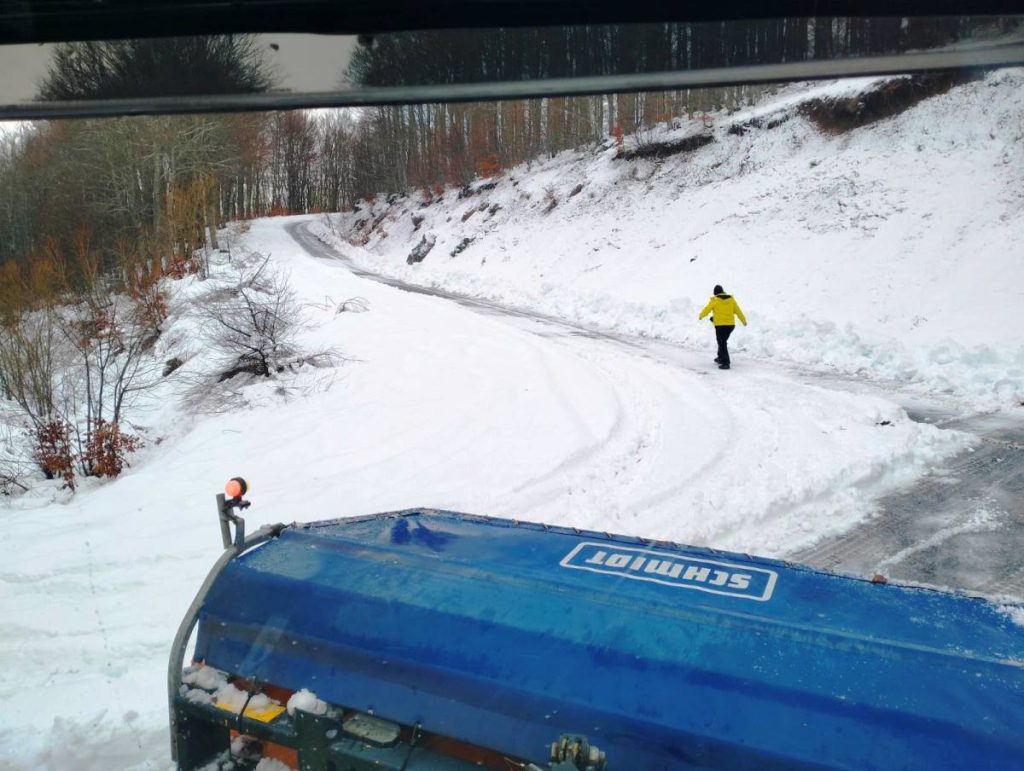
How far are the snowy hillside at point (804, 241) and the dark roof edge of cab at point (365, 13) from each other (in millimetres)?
9910

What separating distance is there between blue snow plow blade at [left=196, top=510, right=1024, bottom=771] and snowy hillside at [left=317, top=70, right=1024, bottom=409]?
8810 millimetres

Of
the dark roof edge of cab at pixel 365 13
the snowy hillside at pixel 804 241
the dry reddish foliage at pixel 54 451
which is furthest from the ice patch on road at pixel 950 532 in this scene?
the dry reddish foliage at pixel 54 451

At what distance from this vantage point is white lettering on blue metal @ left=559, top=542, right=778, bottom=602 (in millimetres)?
3064

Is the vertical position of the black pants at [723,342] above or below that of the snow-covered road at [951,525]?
above

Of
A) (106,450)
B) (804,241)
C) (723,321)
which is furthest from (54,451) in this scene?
(804,241)

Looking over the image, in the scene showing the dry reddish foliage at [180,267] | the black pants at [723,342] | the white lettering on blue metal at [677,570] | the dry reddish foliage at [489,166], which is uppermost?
the dry reddish foliage at [489,166]

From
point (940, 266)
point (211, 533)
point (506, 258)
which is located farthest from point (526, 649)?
point (506, 258)

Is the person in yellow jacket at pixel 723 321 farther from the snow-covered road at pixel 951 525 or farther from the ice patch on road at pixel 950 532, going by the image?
the ice patch on road at pixel 950 532

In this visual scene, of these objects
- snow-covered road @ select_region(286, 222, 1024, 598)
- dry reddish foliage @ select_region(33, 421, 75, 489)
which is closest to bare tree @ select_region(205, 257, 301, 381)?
dry reddish foliage @ select_region(33, 421, 75, 489)

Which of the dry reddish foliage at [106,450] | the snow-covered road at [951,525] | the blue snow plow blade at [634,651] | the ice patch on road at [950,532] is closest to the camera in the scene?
the blue snow plow blade at [634,651]

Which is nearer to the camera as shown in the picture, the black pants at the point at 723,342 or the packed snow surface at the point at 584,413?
the packed snow surface at the point at 584,413

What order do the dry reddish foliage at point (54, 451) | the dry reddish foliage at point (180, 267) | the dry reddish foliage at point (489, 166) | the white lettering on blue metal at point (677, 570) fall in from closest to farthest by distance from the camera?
the white lettering on blue metal at point (677, 570) → the dry reddish foliage at point (54, 451) → the dry reddish foliage at point (180, 267) → the dry reddish foliage at point (489, 166)

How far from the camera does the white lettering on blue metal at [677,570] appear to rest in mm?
3064

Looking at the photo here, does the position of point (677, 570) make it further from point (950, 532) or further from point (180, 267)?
point (180, 267)
